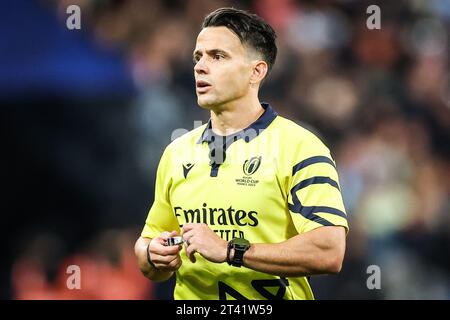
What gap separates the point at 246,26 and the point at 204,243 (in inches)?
49.6

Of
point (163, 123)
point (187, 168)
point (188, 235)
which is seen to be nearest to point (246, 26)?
point (187, 168)

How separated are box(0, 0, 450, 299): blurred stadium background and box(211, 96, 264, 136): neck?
8.75ft

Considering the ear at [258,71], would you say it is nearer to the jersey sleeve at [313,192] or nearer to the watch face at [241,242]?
the jersey sleeve at [313,192]

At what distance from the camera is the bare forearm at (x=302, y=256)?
12.3 feet

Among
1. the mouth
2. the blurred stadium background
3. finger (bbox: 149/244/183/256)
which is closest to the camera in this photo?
finger (bbox: 149/244/183/256)

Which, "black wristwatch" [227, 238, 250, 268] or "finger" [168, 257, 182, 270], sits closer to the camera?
"black wristwatch" [227, 238, 250, 268]

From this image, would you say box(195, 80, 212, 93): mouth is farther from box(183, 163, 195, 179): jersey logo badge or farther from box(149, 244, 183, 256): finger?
box(149, 244, 183, 256): finger

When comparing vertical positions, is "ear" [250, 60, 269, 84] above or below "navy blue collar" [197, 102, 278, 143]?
above

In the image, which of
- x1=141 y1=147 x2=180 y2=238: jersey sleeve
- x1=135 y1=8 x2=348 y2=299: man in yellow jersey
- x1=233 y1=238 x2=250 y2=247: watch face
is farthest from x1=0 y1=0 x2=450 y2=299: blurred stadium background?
x1=233 y1=238 x2=250 y2=247: watch face

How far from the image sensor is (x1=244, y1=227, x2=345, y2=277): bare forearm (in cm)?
375

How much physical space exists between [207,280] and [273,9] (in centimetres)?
411

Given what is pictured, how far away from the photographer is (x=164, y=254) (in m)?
3.90

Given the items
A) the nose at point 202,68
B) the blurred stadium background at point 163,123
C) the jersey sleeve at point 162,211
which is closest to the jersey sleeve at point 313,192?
the nose at point 202,68

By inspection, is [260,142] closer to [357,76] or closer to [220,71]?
[220,71]
